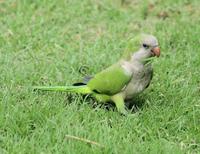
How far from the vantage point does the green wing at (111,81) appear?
4.27m

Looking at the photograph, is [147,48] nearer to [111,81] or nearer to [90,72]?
[111,81]

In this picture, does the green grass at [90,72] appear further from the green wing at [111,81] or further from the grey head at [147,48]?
the grey head at [147,48]

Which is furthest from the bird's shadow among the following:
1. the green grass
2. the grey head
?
the grey head

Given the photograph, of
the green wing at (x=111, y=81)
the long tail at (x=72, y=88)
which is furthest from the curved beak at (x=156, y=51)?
the long tail at (x=72, y=88)

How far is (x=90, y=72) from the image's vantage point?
518 cm

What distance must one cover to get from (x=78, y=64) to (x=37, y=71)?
Answer: 400 mm

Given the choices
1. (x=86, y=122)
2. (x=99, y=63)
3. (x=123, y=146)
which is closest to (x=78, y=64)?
(x=99, y=63)

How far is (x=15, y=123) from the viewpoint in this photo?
402 cm

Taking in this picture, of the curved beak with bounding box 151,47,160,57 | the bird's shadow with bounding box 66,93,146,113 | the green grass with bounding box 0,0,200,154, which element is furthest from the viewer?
the bird's shadow with bounding box 66,93,146,113

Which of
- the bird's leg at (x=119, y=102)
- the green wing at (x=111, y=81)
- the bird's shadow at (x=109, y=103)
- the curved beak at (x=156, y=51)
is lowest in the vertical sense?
the bird's shadow at (x=109, y=103)

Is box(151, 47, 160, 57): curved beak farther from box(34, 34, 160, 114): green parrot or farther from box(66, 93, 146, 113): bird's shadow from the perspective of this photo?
box(66, 93, 146, 113): bird's shadow

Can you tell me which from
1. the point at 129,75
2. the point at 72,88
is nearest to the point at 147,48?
the point at 129,75

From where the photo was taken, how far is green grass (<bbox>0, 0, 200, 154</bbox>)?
3.88 meters

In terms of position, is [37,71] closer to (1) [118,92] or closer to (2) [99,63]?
(2) [99,63]
